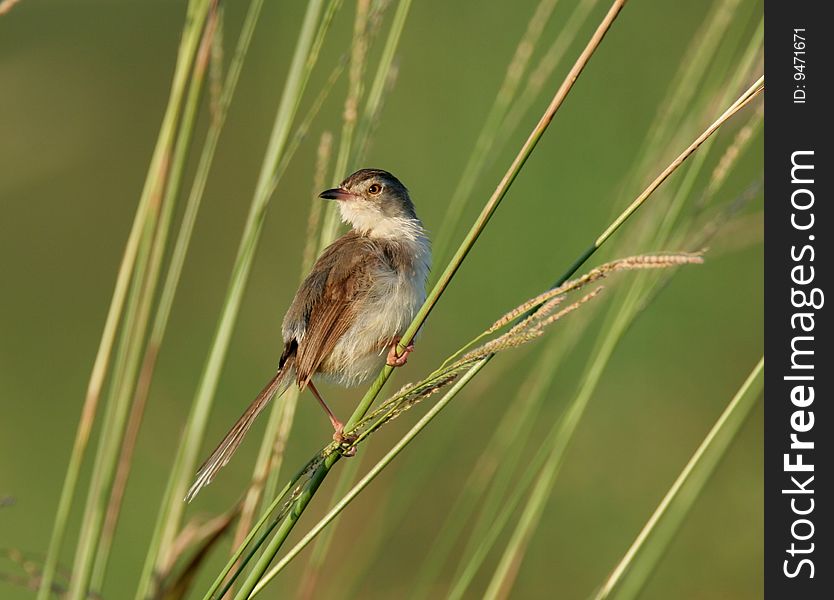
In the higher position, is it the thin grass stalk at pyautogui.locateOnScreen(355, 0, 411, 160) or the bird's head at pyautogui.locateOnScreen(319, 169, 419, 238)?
the bird's head at pyautogui.locateOnScreen(319, 169, 419, 238)

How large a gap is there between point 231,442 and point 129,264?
51 cm

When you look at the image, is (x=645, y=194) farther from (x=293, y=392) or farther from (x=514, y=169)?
(x=293, y=392)

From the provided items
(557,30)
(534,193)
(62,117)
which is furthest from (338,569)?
(557,30)

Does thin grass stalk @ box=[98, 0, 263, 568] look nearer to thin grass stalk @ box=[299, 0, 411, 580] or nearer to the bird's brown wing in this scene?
thin grass stalk @ box=[299, 0, 411, 580]

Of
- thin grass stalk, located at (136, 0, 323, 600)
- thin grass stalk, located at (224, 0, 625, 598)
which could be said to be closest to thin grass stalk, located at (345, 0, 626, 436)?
thin grass stalk, located at (224, 0, 625, 598)

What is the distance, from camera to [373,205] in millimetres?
3561

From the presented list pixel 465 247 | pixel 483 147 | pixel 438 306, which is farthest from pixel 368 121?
pixel 438 306

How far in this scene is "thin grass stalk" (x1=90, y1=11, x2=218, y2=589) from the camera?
225cm

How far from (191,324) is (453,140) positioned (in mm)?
2061

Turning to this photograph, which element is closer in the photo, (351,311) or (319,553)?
(319,553)

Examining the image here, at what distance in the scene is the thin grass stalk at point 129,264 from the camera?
2.21m

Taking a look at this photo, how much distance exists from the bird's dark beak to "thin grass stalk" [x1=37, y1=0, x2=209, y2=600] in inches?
→ 39.4

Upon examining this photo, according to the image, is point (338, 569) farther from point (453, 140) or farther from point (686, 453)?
point (453, 140)

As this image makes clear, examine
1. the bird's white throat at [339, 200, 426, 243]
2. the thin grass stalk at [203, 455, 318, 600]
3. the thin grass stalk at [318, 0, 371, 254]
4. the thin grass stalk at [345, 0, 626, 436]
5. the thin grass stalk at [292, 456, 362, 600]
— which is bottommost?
the thin grass stalk at [203, 455, 318, 600]
